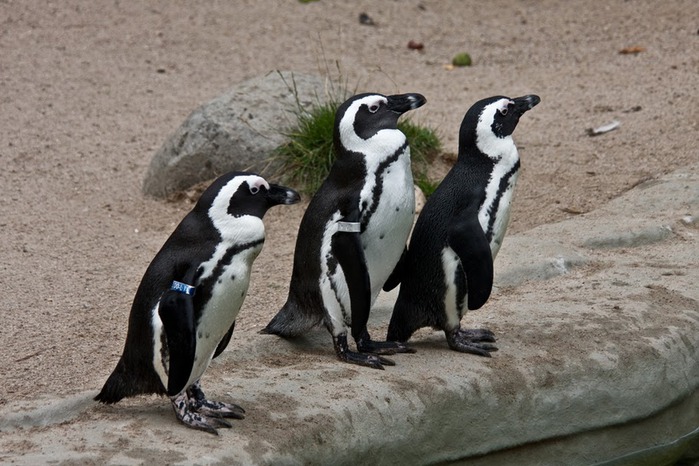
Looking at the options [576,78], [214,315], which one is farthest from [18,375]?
[576,78]

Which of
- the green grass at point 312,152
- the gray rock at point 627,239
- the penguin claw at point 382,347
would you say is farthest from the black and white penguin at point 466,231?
the green grass at point 312,152

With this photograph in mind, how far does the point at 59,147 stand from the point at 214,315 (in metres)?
4.60

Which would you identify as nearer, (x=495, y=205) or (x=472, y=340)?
(x=495, y=205)

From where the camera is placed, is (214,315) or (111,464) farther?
(214,315)

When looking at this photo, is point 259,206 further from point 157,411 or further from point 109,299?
point 109,299

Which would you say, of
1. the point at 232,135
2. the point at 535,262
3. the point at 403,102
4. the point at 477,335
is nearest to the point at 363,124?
the point at 403,102

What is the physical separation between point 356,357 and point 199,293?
0.83m

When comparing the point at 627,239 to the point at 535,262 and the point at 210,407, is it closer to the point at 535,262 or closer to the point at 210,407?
the point at 535,262

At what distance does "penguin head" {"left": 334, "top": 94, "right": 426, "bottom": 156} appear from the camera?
3949mm

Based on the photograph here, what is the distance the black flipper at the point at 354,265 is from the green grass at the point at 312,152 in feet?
8.62

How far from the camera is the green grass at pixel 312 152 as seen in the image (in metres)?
6.54

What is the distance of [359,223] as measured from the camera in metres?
3.87

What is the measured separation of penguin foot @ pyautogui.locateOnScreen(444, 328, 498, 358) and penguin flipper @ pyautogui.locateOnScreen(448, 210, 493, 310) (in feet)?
0.65

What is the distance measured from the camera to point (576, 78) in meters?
8.91
